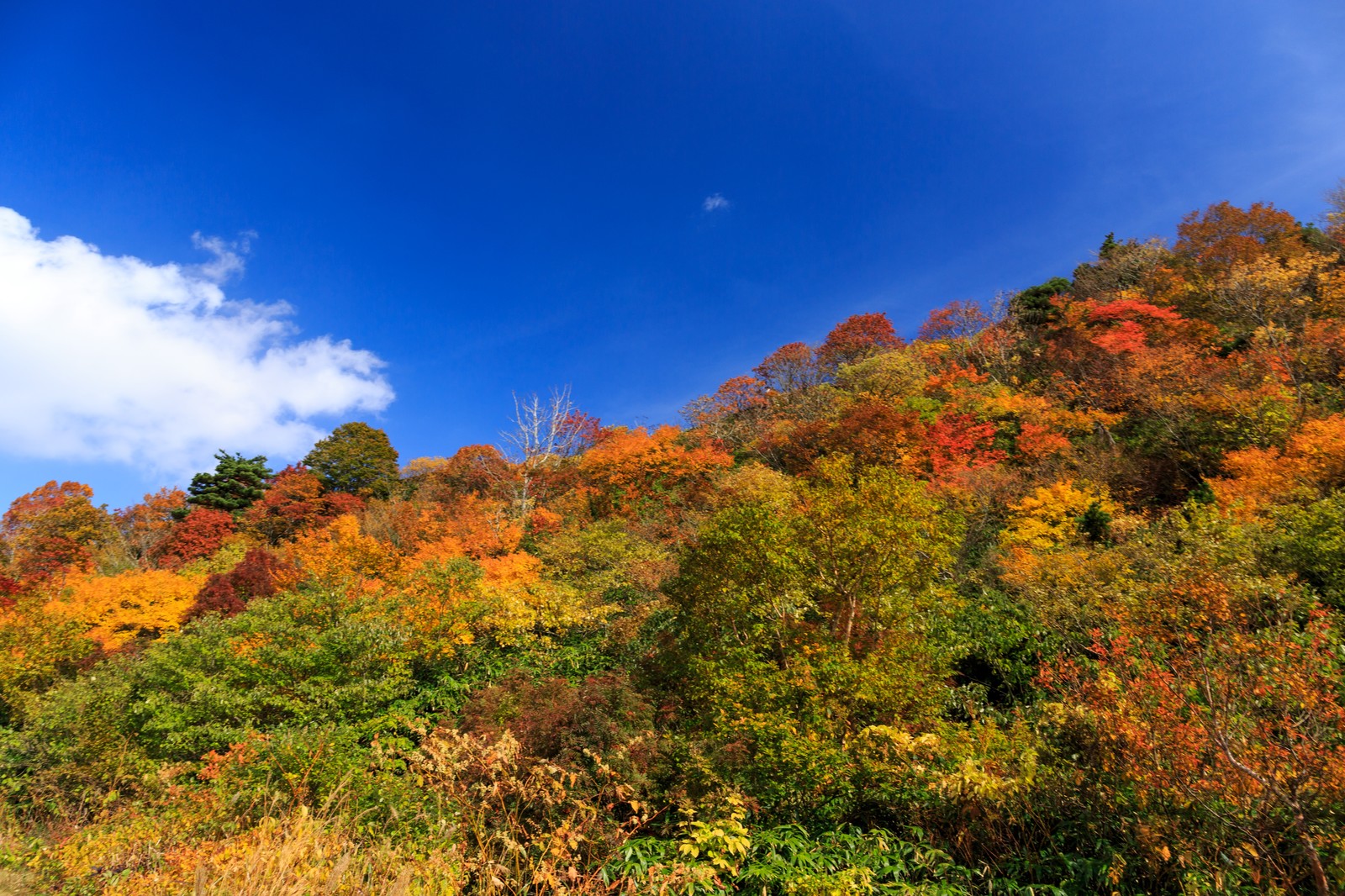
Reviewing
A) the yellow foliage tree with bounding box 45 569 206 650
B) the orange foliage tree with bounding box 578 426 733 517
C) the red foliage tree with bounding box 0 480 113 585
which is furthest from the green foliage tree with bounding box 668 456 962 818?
the red foliage tree with bounding box 0 480 113 585

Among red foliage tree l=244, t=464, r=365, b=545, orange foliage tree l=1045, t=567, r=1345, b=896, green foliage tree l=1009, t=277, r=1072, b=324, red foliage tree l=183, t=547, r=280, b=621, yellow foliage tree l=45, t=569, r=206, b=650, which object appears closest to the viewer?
orange foliage tree l=1045, t=567, r=1345, b=896

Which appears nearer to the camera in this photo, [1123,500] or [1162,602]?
[1162,602]

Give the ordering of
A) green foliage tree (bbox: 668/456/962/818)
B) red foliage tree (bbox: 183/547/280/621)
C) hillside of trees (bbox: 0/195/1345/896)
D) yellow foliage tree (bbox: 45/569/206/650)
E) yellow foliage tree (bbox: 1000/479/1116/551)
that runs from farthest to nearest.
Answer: red foliage tree (bbox: 183/547/280/621), yellow foliage tree (bbox: 45/569/206/650), yellow foliage tree (bbox: 1000/479/1116/551), green foliage tree (bbox: 668/456/962/818), hillside of trees (bbox: 0/195/1345/896)

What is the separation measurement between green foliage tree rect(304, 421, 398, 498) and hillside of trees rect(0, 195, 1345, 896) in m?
12.1

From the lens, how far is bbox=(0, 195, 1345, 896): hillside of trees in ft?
13.4

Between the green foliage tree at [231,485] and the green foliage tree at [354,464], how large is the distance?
264cm

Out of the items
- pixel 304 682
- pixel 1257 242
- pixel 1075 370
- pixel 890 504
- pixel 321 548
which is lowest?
pixel 304 682

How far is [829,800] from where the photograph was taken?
5.88 m

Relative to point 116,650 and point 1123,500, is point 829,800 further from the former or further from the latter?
point 116,650

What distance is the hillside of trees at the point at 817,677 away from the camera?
13.4 feet

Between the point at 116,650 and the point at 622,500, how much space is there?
53.4 ft

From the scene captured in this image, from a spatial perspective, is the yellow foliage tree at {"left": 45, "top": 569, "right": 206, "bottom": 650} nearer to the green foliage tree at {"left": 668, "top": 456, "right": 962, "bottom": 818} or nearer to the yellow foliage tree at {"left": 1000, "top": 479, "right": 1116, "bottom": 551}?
the green foliage tree at {"left": 668, "top": 456, "right": 962, "bottom": 818}

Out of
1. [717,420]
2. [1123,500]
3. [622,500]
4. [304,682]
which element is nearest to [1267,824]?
[304,682]

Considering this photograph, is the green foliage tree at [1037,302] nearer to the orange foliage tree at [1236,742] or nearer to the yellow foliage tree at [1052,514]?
the yellow foliage tree at [1052,514]
